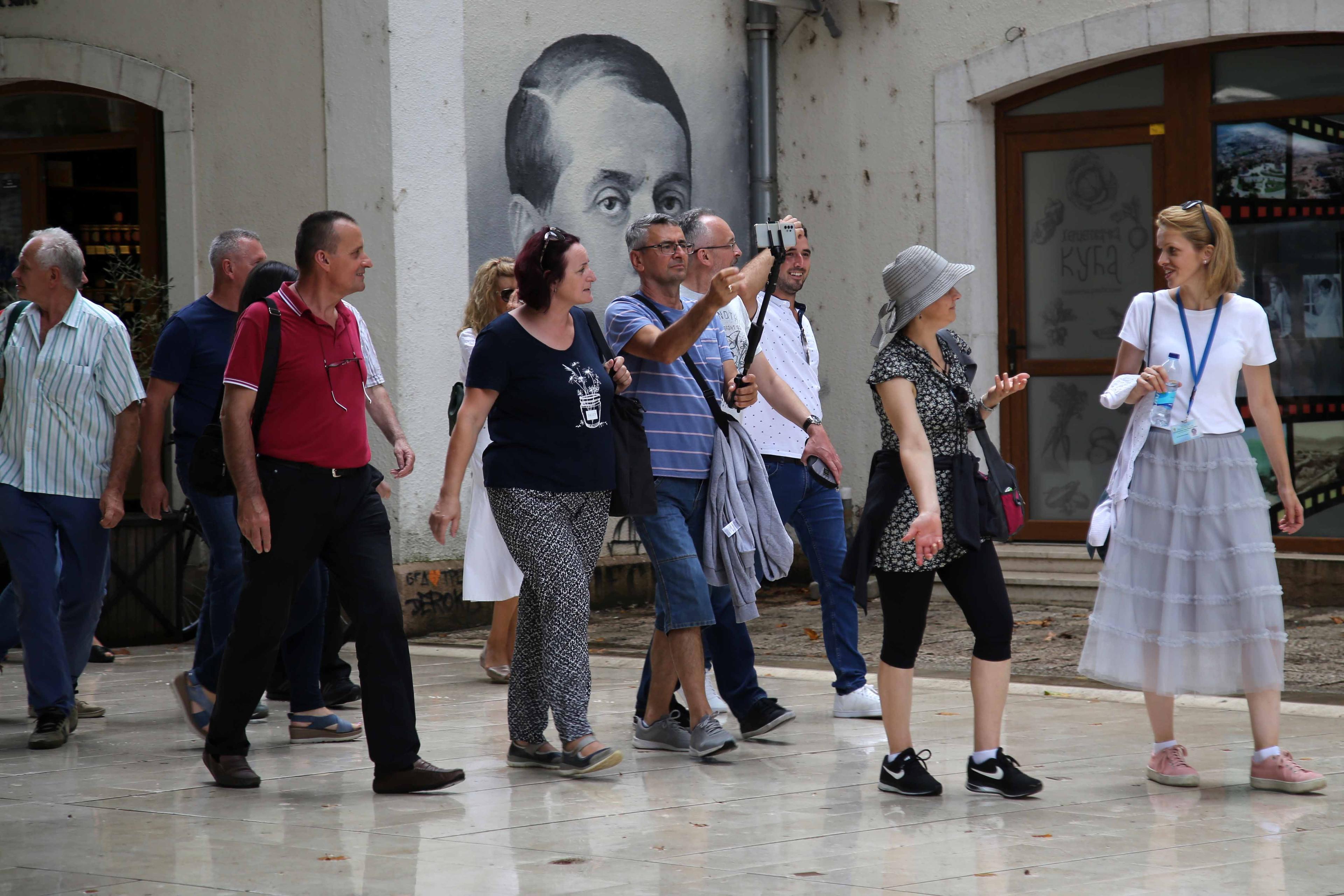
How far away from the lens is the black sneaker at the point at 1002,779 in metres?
5.47

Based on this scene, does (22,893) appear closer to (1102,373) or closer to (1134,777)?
(1134,777)

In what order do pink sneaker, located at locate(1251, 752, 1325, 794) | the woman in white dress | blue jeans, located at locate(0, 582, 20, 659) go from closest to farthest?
1. pink sneaker, located at locate(1251, 752, 1325, 794)
2. blue jeans, located at locate(0, 582, 20, 659)
3. the woman in white dress

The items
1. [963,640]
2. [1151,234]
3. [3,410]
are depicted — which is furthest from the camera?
[1151,234]

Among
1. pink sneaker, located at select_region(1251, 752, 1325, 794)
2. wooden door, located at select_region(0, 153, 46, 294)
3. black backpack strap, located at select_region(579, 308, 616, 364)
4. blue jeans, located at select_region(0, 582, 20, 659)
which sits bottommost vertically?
pink sneaker, located at select_region(1251, 752, 1325, 794)

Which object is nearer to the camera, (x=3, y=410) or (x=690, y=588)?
(x=690, y=588)

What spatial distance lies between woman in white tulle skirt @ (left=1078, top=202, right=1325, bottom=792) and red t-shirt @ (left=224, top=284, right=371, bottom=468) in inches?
99.7

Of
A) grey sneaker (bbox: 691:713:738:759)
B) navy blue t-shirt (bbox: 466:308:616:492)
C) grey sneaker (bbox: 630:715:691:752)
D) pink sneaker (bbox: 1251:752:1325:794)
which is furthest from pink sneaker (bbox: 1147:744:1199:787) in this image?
navy blue t-shirt (bbox: 466:308:616:492)

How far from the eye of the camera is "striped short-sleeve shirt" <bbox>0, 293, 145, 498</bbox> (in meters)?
6.90

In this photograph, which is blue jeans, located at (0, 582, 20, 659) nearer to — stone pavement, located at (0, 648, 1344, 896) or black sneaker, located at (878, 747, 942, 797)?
stone pavement, located at (0, 648, 1344, 896)

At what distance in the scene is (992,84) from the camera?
37.2 feet

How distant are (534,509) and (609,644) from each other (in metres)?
3.99

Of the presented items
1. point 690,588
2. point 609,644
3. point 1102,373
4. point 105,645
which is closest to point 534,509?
point 690,588

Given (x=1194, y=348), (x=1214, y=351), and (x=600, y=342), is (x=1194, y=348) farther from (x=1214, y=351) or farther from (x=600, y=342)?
(x=600, y=342)

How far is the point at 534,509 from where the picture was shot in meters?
5.91
